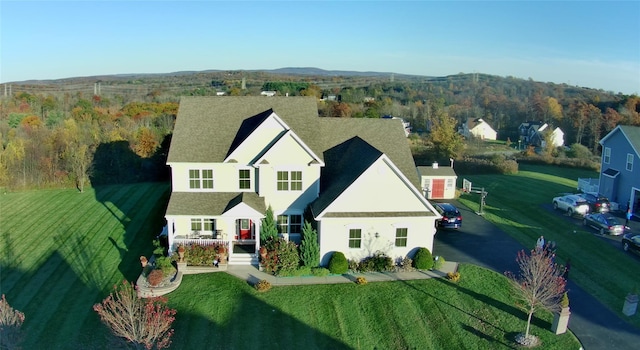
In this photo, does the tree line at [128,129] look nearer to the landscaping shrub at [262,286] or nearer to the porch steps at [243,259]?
the porch steps at [243,259]

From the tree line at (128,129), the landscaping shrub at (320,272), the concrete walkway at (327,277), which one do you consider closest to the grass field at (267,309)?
the concrete walkway at (327,277)

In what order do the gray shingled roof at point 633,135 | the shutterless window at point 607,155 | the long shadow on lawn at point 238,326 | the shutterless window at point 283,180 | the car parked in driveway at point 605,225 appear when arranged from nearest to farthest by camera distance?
1. the long shadow on lawn at point 238,326
2. the shutterless window at point 283,180
3. the car parked in driveway at point 605,225
4. the gray shingled roof at point 633,135
5. the shutterless window at point 607,155

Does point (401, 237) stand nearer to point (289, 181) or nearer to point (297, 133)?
point (289, 181)

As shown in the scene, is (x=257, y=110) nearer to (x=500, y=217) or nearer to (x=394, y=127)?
(x=394, y=127)

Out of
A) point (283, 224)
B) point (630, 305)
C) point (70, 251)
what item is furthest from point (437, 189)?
point (70, 251)

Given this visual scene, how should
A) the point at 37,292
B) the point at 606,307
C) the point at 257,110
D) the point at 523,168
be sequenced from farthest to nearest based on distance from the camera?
the point at 523,168, the point at 257,110, the point at 37,292, the point at 606,307

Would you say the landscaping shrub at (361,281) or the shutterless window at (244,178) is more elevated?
the shutterless window at (244,178)

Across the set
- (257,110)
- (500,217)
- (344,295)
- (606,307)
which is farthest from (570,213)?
(257,110)
